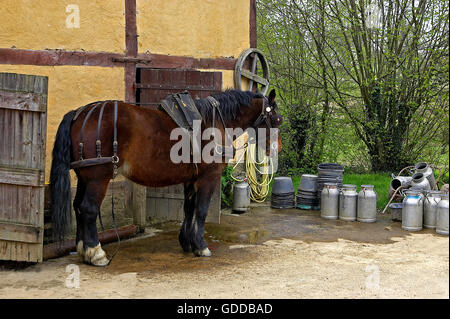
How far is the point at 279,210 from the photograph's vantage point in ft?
28.6

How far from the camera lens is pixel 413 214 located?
717 centimetres

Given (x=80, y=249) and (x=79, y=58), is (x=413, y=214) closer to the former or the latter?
(x=80, y=249)

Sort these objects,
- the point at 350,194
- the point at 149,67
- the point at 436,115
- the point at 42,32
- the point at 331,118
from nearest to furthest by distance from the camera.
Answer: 1. the point at 42,32
2. the point at 149,67
3. the point at 350,194
4. the point at 436,115
5. the point at 331,118

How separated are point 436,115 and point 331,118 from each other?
11.3ft

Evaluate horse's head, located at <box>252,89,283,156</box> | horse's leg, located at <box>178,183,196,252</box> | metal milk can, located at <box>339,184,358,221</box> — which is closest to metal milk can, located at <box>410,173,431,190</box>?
metal milk can, located at <box>339,184,358,221</box>

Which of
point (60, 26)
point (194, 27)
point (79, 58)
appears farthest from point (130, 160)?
point (194, 27)

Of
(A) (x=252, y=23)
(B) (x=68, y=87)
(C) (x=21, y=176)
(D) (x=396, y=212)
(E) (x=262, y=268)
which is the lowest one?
(E) (x=262, y=268)

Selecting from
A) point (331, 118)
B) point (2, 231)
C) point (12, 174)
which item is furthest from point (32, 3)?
point (331, 118)

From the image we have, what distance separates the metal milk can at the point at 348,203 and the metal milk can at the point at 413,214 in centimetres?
84

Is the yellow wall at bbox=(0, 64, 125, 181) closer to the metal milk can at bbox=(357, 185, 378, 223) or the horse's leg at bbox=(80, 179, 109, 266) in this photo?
the horse's leg at bbox=(80, 179, 109, 266)

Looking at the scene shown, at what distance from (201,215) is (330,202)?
306 centimetres

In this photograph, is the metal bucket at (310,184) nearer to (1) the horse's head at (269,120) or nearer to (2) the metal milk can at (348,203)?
(2) the metal milk can at (348,203)

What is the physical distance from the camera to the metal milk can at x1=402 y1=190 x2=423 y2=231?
717 centimetres

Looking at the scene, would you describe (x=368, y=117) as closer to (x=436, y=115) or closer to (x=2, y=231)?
(x=436, y=115)
